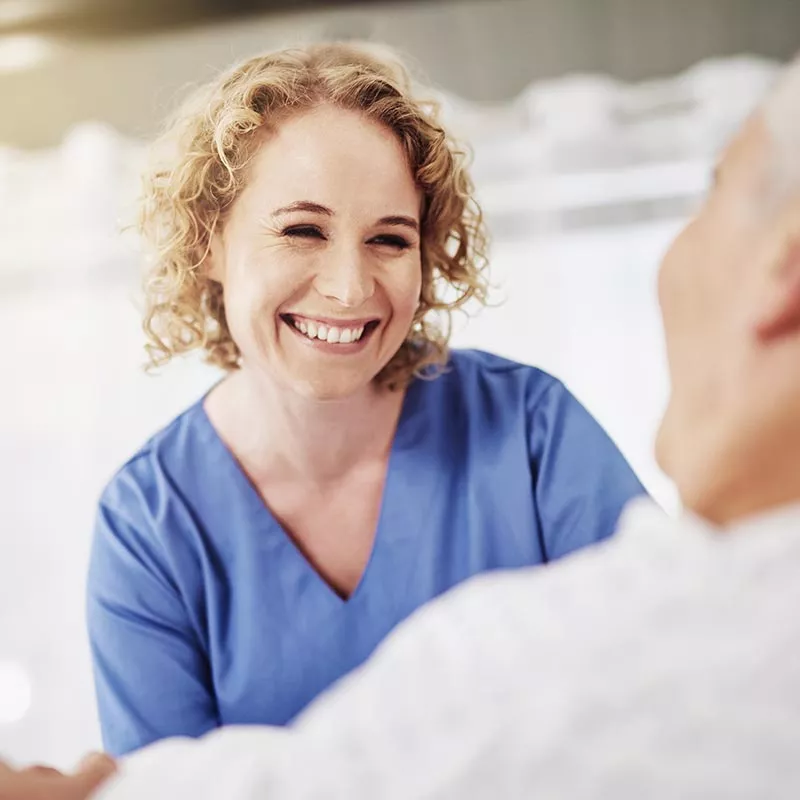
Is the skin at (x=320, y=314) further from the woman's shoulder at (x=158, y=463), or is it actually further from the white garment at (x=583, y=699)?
the white garment at (x=583, y=699)

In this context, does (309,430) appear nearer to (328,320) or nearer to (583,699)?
(328,320)

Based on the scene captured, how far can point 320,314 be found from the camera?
2.23ft

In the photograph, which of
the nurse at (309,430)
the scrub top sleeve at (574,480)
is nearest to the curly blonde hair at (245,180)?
the nurse at (309,430)

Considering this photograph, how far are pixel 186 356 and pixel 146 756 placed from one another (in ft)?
1.14

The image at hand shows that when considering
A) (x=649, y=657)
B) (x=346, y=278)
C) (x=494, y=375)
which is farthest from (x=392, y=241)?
(x=649, y=657)

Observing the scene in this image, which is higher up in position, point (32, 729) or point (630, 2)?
point (630, 2)

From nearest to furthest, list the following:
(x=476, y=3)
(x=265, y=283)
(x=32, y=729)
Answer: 1. (x=265, y=283)
2. (x=32, y=729)
3. (x=476, y=3)

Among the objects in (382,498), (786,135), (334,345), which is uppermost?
(786,135)

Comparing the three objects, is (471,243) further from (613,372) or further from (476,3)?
(476,3)

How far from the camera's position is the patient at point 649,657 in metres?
0.40

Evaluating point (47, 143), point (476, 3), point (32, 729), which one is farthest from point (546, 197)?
point (32, 729)

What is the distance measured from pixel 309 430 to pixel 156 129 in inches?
11.5

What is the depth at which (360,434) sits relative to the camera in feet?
2.48

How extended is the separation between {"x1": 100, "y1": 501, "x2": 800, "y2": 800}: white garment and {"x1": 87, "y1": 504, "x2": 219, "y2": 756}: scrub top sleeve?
0.21 meters
